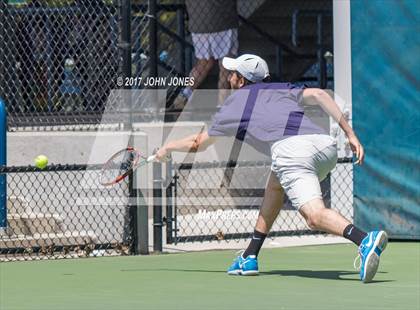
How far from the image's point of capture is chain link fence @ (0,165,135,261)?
1117 centimetres

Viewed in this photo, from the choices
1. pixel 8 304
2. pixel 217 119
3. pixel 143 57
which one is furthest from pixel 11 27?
pixel 8 304

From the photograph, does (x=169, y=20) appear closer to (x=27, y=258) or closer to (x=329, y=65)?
(x=329, y=65)

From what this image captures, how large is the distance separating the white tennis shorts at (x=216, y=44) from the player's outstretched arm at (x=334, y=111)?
17.2 feet

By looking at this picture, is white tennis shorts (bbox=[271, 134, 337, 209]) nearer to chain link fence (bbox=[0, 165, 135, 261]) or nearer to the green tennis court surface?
the green tennis court surface

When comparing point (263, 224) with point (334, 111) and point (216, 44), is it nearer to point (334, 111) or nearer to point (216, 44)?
point (334, 111)

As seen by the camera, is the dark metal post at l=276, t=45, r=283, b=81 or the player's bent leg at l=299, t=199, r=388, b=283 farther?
the dark metal post at l=276, t=45, r=283, b=81

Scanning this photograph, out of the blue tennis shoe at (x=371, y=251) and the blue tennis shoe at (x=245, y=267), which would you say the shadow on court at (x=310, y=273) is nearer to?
the blue tennis shoe at (x=245, y=267)

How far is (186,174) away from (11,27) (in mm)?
2356

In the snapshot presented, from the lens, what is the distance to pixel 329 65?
655 inches

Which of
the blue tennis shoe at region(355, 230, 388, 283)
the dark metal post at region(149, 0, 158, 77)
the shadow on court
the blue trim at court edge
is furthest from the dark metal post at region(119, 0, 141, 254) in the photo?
the blue tennis shoe at region(355, 230, 388, 283)

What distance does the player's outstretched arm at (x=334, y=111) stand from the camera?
28.3 feet

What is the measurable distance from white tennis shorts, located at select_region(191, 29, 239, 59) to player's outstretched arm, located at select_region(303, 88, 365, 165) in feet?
17.2

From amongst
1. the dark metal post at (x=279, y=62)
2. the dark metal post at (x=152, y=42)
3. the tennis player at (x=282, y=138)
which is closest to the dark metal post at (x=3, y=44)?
the dark metal post at (x=152, y=42)

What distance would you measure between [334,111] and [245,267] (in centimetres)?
138
